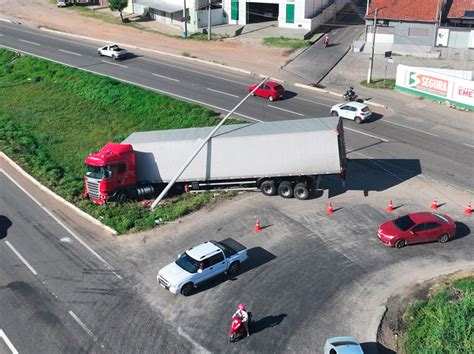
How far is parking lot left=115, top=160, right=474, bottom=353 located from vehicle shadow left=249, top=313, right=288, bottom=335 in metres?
0.04

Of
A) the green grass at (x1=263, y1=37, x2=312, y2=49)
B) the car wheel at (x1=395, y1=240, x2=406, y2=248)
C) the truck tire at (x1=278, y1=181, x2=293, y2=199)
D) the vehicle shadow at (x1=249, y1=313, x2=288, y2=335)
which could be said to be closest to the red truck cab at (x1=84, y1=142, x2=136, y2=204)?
the truck tire at (x1=278, y1=181, x2=293, y2=199)

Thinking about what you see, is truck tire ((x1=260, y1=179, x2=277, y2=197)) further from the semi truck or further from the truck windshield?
the truck windshield

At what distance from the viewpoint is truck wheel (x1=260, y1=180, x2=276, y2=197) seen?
33.6m

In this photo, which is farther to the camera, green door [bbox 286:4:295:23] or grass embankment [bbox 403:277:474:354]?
green door [bbox 286:4:295:23]

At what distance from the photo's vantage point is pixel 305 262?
2739cm

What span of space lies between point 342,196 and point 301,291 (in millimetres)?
10260

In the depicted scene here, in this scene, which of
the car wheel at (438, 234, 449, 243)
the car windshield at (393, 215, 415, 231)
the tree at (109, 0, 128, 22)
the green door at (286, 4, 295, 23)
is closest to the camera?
the car windshield at (393, 215, 415, 231)

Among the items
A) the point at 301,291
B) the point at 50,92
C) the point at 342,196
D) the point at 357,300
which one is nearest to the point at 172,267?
the point at 301,291

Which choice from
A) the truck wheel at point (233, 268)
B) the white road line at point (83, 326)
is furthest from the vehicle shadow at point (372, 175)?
the white road line at point (83, 326)

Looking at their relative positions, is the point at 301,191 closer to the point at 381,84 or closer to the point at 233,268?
the point at 233,268

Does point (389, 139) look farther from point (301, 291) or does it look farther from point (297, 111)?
point (301, 291)

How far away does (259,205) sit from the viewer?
33.1 m

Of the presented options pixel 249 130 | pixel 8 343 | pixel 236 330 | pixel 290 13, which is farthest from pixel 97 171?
pixel 290 13

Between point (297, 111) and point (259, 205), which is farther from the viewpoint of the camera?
point (297, 111)
